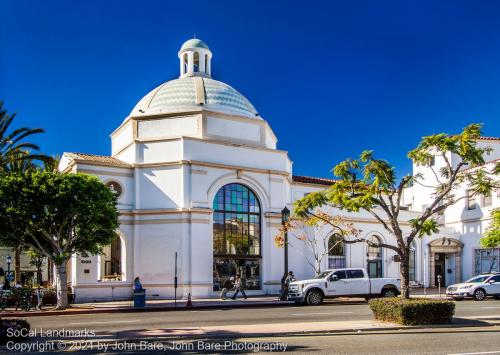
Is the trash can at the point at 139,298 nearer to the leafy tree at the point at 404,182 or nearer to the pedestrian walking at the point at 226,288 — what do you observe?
the pedestrian walking at the point at 226,288

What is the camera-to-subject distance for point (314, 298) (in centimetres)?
2692

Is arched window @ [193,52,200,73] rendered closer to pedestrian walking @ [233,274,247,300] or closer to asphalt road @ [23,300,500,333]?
pedestrian walking @ [233,274,247,300]

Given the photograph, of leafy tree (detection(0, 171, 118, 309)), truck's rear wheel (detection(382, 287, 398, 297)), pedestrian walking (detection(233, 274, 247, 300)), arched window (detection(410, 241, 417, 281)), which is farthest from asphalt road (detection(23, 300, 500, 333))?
arched window (detection(410, 241, 417, 281))

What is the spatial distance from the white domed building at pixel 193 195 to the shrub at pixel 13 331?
53.3 feet

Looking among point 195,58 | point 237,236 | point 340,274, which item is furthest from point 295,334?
point 195,58

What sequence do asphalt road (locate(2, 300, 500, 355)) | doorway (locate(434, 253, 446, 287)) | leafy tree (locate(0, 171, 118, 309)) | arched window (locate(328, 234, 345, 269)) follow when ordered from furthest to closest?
doorway (locate(434, 253, 446, 287)) < arched window (locate(328, 234, 345, 269)) < leafy tree (locate(0, 171, 118, 309)) < asphalt road (locate(2, 300, 500, 355))

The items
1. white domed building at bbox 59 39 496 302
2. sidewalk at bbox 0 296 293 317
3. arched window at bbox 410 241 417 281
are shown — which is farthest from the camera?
arched window at bbox 410 241 417 281

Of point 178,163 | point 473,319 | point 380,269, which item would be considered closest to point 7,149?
point 178,163

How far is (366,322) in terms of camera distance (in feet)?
54.4

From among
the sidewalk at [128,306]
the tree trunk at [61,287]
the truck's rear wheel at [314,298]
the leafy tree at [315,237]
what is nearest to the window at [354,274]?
the truck's rear wheel at [314,298]

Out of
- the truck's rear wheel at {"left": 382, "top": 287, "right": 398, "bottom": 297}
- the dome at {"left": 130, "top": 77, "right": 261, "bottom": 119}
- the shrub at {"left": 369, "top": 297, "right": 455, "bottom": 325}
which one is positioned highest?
the dome at {"left": 130, "top": 77, "right": 261, "bottom": 119}

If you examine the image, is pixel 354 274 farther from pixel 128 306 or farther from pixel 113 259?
pixel 113 259

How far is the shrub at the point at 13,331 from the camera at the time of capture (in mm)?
12562

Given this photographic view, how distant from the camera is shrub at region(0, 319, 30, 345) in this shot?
12562 millimetres
